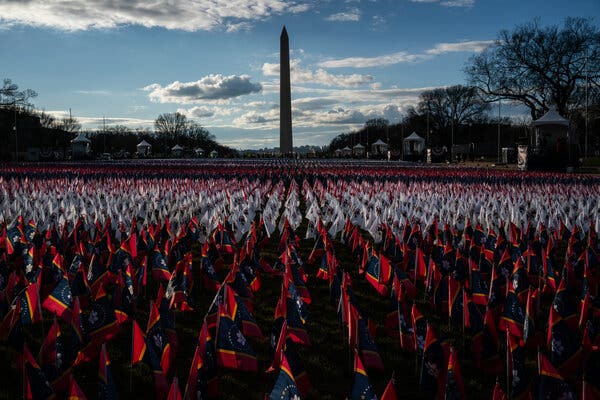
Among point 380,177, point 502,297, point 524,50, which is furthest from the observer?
point 524,50

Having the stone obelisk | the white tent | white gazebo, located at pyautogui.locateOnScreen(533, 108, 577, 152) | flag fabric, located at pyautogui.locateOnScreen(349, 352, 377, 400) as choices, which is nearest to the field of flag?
flag fabric, located at pyautogui.locateOnScreen(349, 352, 377, 400)

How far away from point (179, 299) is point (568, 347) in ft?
12.9

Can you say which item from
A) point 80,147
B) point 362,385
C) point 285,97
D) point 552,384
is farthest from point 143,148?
point 552,384

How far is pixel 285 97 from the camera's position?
177ft

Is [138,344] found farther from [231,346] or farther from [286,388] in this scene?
[286,388]

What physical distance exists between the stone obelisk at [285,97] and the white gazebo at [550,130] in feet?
83.1

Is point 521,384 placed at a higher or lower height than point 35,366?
lower

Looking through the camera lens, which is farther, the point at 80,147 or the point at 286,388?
the point at 80,147

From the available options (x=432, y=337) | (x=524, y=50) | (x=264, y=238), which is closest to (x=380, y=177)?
(x=264, y=238)

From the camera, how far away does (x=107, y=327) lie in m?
5.06

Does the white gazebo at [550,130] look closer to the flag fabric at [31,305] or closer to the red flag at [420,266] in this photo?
the red flag at [420,266]

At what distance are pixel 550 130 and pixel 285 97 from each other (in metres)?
26.5

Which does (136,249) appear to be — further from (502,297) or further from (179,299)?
(502,297)

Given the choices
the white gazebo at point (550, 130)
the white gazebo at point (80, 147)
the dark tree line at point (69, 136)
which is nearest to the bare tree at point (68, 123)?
the dark tree line at point (69, 136)
